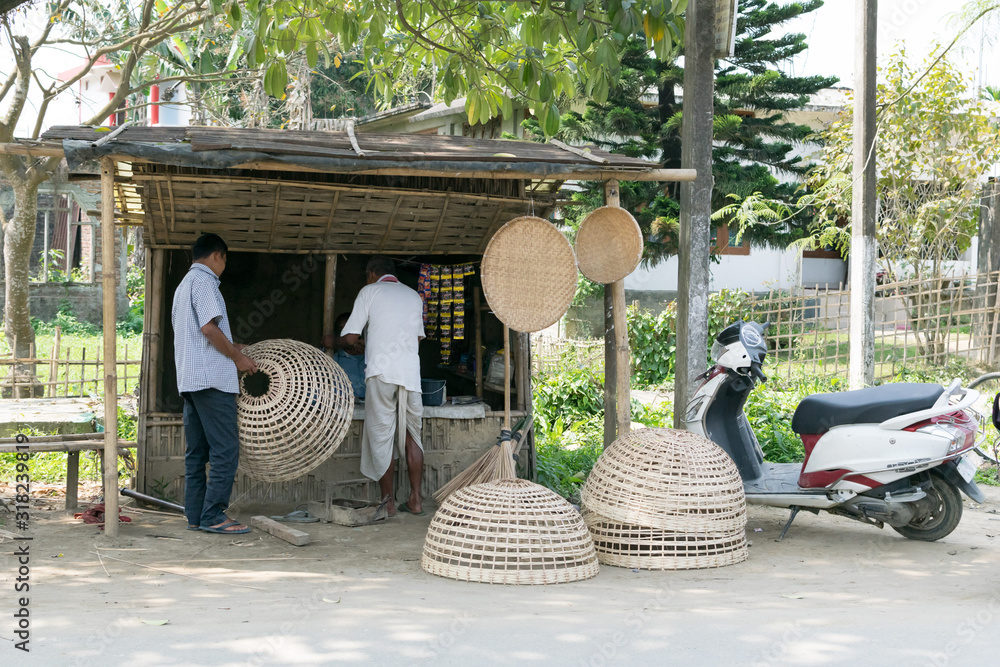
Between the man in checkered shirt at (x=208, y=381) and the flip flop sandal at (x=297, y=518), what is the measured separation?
0.48 meters

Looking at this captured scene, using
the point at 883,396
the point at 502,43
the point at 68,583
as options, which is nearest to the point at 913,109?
the point at 502,43

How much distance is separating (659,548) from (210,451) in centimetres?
268

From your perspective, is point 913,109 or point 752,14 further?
point 752,14

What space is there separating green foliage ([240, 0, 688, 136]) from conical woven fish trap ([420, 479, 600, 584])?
245 cm

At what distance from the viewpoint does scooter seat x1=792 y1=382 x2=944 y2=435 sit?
4953 mm

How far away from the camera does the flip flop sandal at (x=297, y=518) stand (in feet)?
19.0

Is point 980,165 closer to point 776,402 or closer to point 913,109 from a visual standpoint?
point 913,109

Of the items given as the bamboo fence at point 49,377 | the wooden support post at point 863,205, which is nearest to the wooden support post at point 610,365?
the wooden support post at point 863,205

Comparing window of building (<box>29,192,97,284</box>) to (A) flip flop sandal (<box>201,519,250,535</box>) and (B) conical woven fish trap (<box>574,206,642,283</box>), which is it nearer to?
(A) flip flop sandal (<box>201,519,250,535</box>)

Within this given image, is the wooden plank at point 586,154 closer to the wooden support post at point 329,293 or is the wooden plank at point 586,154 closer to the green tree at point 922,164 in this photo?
the wooden support post at point 329,293

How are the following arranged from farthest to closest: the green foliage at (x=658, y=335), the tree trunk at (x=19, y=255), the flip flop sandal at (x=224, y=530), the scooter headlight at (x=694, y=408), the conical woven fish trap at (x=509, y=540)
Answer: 1. the green foliage at (x=658, y=335)
2. the tree trunk at (x=19, y=255)
3. the scooter headlight at (x=694, y=408)
4. the flip flop sandal at (x=224, y=530)
5. the conical woven fish trap at (x=509, y=540)

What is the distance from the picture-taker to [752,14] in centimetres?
1206

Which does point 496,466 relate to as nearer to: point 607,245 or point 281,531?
point 281,531

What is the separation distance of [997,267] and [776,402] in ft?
16.0
